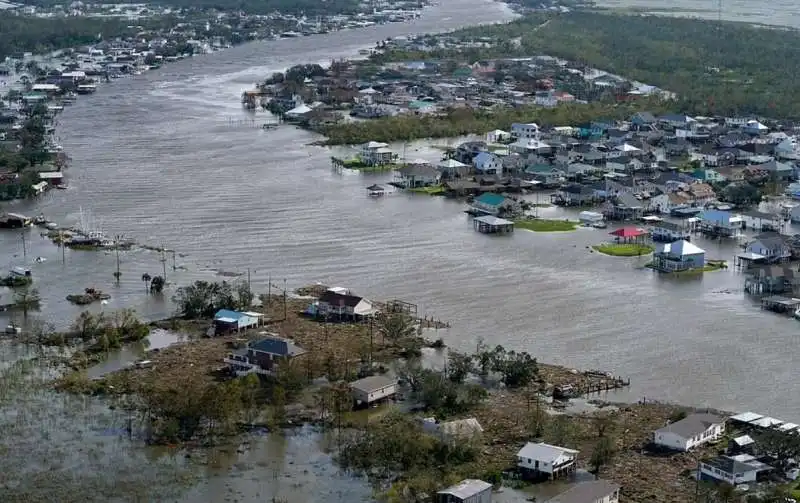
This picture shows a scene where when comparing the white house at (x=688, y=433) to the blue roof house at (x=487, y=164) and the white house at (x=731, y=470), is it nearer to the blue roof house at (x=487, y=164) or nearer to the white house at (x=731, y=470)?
the white house at (x=731, y=470)

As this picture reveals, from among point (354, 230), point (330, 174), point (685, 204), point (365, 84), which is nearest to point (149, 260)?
point (354, 230)

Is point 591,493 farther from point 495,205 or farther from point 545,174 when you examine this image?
point 545,174

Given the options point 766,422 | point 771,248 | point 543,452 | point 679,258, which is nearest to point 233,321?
point 543,452

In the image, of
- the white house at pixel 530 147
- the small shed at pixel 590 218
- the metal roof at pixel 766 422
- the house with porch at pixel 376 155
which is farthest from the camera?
the white house at pixel 530 147

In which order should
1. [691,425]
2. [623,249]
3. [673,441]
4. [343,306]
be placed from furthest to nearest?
[623,249] < [343,306] < [691,425] < [673,441]

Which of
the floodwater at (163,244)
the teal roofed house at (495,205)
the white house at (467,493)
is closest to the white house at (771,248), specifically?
the teal roofed house at (495,205)

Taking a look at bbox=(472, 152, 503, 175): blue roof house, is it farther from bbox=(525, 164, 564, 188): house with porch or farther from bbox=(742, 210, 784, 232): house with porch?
bbox=(742, 210, 784, 232): house with porch
